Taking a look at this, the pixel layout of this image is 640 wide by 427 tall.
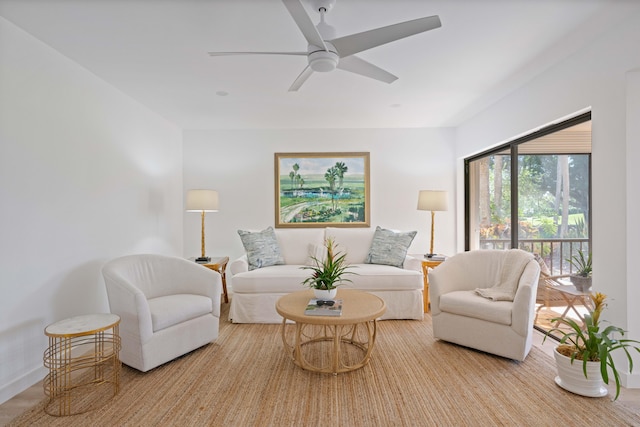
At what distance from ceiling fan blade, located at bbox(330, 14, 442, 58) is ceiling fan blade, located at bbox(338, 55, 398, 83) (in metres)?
0.13

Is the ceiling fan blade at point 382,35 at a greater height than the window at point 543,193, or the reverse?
the ceiling fan blade at point 382,35

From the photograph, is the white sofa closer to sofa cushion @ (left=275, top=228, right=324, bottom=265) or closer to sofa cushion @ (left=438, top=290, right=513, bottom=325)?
sofa cushion @ (left=275, top=228, right=324, bottom=265)

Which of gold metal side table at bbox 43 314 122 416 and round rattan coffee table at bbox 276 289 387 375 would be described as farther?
round rattan coffee table at bbox 276 289 387 375

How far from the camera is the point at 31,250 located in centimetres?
230

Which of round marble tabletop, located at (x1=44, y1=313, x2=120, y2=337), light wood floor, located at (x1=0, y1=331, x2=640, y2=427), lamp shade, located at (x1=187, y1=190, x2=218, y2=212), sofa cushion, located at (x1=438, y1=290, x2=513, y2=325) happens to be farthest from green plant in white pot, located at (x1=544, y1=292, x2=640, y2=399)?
lamp shade, located at (x1=187, y1=190, x2=218, y2=212)

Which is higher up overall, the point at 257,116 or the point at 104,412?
the point at 257,116

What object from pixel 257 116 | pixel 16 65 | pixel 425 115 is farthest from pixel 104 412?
pixel 425 115

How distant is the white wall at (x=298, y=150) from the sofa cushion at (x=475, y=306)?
78.4 inches

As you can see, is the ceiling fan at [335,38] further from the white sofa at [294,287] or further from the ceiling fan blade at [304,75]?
the white sofa at [294,287]

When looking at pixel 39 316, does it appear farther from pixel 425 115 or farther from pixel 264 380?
pixel 425 115

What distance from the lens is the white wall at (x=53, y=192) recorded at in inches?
84.7

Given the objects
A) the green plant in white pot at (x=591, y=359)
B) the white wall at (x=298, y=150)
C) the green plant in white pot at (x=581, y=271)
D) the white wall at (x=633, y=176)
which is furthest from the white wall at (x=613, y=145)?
the white wall at (x=298, y=150)

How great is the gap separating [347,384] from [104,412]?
1.56m

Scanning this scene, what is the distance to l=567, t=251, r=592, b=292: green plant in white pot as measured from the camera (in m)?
2.71
